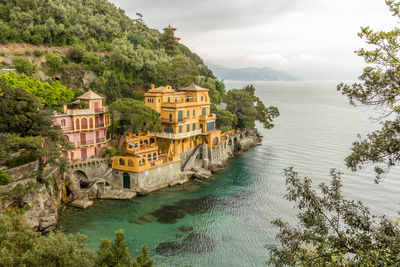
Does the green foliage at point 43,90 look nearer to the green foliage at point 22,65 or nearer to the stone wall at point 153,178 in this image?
the green foliage at point 22,65

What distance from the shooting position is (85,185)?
102 feet

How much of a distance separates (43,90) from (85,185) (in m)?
12.0

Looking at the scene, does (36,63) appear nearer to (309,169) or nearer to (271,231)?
(271,231)

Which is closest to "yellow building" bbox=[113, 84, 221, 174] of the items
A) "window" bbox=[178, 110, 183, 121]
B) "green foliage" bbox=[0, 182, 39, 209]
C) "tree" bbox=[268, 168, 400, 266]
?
"window" bbox=[178, 110, 183, 121]

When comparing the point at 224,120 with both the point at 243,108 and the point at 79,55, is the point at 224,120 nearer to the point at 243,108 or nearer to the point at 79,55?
the point at 243,108

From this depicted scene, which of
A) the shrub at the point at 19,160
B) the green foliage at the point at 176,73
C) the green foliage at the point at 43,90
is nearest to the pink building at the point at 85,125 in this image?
the green foliage at the point at 43,90

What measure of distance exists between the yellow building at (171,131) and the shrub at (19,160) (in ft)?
29.0

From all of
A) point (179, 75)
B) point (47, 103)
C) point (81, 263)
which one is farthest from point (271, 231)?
point (179, 75)

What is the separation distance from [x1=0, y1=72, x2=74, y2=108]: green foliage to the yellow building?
912cm

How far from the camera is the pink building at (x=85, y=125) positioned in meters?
30.4

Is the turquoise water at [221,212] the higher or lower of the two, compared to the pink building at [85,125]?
lower

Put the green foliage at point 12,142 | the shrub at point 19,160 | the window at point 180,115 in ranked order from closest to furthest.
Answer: the green foliage at point 12,142 → the shrub at point 19,160 → the window at point 180,115

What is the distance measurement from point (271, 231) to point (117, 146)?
2085 centimetres

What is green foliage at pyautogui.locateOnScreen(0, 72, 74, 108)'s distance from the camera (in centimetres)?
3086
